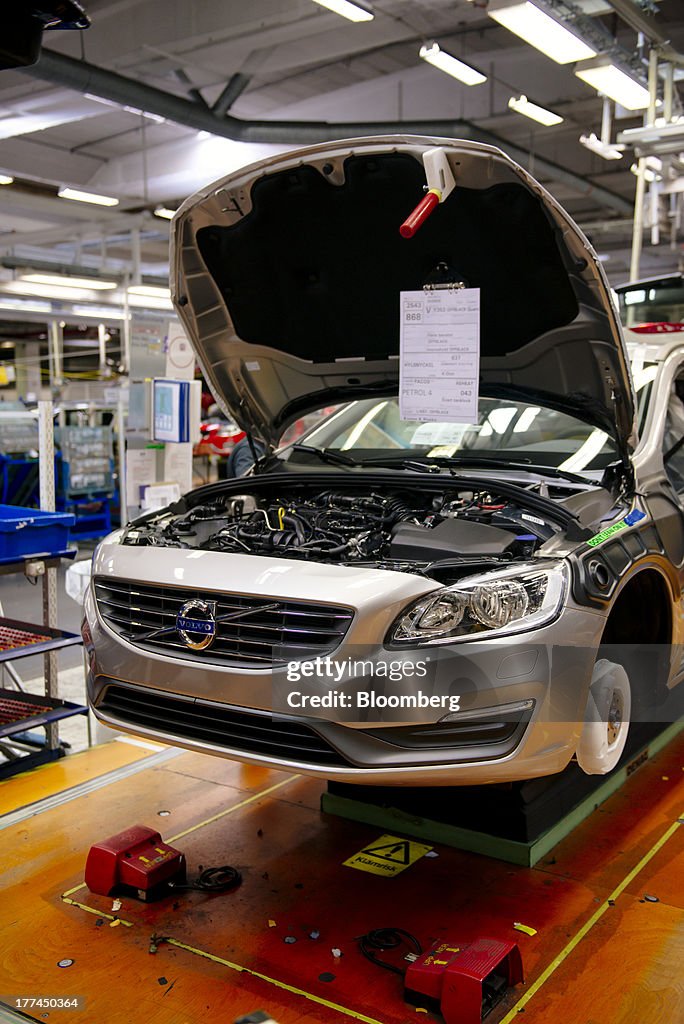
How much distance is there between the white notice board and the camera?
3087mm

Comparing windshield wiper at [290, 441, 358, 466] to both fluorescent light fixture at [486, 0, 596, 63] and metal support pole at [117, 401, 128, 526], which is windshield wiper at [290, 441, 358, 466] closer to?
metal support pole at [117, 401, 128, 526]

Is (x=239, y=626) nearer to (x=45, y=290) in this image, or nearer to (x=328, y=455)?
(x=328, y=455)

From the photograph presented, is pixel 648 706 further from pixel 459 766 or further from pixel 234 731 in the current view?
pixel 234 731

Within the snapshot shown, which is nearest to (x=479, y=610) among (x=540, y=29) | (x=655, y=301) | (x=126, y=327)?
(x=540, y=29)

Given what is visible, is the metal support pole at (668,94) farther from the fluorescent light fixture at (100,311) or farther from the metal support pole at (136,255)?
the fluorescent light fixture at (100,311)

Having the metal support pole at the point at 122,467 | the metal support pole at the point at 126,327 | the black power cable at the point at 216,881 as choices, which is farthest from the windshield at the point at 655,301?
the black power cable at the point at 216,881

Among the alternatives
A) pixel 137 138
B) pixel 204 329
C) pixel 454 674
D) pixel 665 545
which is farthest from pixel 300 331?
pixel 137 138

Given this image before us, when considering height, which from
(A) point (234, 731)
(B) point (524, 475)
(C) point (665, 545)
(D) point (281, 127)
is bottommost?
(A) point (234, 731)

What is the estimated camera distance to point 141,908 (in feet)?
8.44

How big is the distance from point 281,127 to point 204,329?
585cm

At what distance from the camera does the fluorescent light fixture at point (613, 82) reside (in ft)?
18.7

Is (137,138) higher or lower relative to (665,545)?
higher

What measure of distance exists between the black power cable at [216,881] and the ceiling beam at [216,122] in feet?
18.3

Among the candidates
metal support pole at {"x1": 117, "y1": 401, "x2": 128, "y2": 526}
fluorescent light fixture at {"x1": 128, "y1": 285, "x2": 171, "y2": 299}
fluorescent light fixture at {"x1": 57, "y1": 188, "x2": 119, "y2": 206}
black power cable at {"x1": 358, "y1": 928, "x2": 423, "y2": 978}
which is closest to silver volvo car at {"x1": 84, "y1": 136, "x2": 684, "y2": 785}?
black power cable at {"x1": 358, "y1": 928, "x2": 423, "y2": 978}
